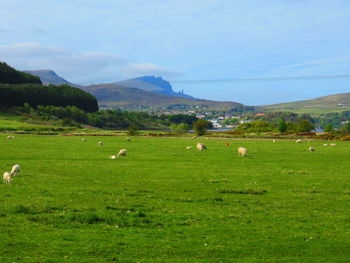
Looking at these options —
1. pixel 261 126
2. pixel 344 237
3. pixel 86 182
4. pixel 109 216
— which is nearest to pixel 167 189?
pixel 86 182

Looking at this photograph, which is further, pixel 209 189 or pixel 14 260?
pixel 209 189

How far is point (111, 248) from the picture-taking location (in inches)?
478

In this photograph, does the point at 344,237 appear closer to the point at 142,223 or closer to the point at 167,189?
the point at 142,223

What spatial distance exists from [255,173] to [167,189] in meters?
9.77

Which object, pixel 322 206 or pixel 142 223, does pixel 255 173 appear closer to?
pixel 322 206

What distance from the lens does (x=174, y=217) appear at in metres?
16.3

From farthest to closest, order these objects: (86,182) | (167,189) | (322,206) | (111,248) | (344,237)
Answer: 1. (86,182)
2. (167,189)
3. (322,206)
4. (344,237)
5. (111,248)

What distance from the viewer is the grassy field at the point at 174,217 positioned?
12.0m

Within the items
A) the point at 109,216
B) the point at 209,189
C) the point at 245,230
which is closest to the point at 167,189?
the point at 209,189

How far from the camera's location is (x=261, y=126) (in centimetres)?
13925

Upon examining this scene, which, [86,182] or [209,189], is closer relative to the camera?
[209,189]

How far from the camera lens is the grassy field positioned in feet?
39.2

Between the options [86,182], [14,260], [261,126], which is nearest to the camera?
[14,260]

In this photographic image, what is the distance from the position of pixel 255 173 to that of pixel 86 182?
41.7 feet
